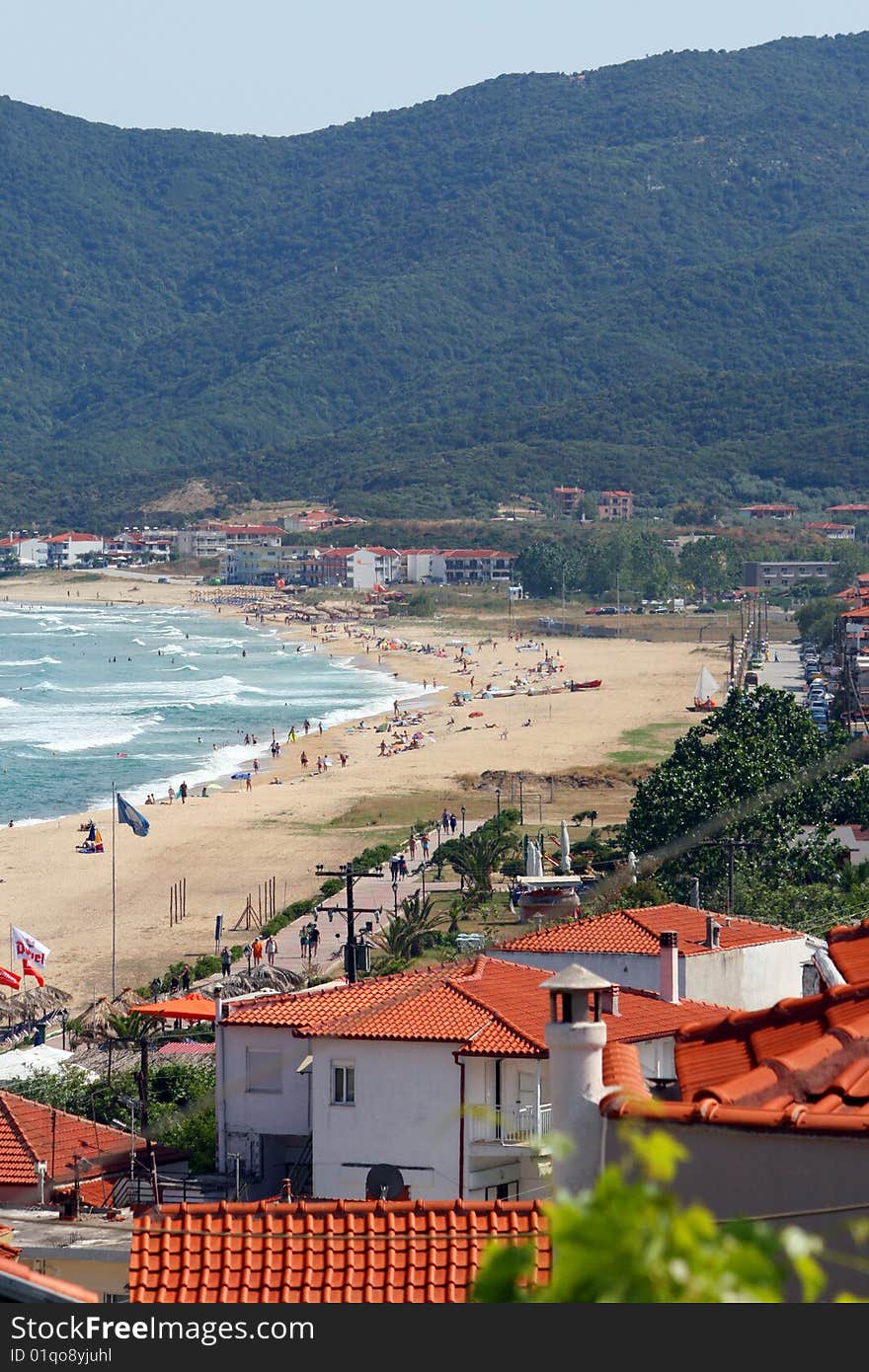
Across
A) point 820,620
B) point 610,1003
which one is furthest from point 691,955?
point 820,620

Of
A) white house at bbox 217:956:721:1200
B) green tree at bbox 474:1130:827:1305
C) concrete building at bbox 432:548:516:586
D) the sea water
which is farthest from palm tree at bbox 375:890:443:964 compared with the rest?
concrete building at bbox 432:548:516:586

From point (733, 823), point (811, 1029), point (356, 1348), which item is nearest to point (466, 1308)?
point (356, 1348)

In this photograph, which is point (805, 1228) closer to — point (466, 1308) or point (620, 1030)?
point (466, 1308)

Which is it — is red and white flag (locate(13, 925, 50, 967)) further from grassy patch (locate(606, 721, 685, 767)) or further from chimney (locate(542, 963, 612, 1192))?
grassy patch (locate(606, 721, 685, 767))

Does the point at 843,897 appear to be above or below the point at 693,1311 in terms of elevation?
below

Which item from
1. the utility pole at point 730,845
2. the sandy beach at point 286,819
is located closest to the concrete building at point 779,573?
the sandy beach at point 286,819

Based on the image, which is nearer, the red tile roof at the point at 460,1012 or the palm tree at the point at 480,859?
the red tile roof at the point at 460,1012

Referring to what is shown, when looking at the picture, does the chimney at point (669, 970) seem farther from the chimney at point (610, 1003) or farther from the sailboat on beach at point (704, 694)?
the sailboat on beach at point (704, 694)

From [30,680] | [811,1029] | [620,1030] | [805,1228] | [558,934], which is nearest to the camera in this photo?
[805,1228]
